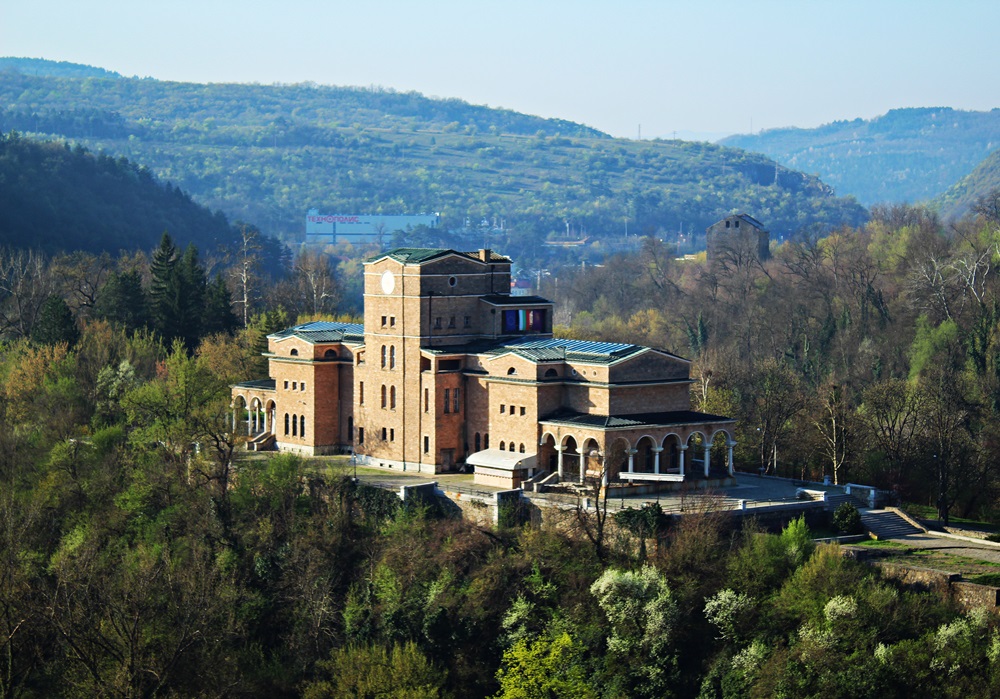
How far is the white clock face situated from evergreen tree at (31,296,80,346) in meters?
27.2

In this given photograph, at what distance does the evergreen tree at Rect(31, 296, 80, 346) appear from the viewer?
91375 mm

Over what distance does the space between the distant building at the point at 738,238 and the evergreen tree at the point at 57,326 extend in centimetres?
6933

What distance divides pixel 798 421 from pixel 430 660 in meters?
25.0

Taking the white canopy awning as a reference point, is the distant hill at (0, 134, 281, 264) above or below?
above

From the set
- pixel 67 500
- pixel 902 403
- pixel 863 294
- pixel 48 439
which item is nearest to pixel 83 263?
pixel 48 439

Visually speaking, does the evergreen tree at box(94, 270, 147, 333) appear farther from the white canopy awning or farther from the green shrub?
the green shrub

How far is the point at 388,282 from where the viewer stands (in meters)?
70.2

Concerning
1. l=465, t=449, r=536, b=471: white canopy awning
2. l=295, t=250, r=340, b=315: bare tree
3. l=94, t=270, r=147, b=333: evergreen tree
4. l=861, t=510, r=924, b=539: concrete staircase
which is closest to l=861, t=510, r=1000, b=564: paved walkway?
l=861, t=510, r=924, b=539: concrete staircase

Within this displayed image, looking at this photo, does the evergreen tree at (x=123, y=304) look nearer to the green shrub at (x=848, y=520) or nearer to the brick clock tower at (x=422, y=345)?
the brick clock tower at (x=422, y=345)

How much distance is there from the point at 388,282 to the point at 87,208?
94561 mm

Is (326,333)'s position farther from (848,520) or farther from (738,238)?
(738,238)

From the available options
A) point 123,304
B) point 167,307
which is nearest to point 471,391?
point 167,307

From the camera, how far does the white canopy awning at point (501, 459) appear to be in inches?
2534

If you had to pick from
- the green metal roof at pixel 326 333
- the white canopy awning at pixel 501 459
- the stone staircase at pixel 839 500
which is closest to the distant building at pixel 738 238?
the green metal roof at pixel 326 333
